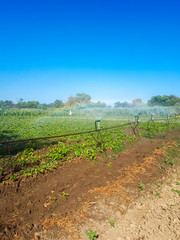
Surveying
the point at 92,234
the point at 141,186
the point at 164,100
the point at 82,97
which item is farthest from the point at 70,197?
the point at 82,97

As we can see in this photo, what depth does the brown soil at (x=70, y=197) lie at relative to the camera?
3174mm

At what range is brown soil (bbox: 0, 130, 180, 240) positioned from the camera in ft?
10.4

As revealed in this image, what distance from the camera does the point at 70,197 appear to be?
4.32 metres

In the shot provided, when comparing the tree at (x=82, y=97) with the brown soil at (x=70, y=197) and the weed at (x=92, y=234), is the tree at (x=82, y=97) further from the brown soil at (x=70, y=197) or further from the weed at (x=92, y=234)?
the weed at (x=92, y=234)

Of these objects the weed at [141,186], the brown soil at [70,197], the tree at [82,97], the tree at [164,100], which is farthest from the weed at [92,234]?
the tree at [82,97]

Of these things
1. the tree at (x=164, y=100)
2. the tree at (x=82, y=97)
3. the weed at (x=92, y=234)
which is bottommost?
the weed at (x=92, y=234)

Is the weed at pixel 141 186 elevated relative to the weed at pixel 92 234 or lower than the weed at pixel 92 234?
lower

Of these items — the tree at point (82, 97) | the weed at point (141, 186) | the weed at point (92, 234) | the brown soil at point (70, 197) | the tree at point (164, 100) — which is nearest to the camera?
the weed at point (92, 234)

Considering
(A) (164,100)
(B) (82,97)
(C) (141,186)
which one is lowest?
(C) (141,186)

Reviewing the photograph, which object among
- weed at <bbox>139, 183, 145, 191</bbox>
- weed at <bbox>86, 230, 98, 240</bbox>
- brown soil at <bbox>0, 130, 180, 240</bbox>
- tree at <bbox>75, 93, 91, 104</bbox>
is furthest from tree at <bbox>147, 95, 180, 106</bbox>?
weed at <bbox>86, 230, 98, 240</bbox>

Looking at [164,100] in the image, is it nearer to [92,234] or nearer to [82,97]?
[82,97]

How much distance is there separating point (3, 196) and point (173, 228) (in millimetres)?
4713

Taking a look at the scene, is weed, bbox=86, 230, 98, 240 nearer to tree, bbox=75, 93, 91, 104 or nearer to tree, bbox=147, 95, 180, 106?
tree, bbox=147, 95, 180, 106

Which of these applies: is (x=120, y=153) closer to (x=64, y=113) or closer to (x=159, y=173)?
(x=159, y=173)
